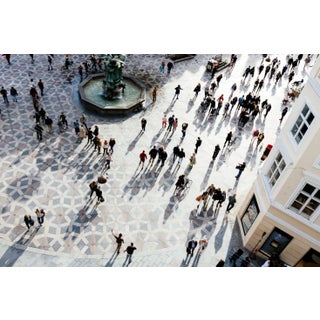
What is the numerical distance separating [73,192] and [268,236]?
10300mm

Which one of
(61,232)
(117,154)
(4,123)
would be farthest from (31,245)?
(4,123)

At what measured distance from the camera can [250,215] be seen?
1488 centimetres

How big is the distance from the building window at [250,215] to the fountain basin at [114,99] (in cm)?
1150

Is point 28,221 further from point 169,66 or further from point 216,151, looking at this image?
point 169,66

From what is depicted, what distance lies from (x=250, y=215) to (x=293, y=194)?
3.16 metres

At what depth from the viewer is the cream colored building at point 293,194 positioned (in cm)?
1102

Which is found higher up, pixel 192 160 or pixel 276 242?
pixel 192 160

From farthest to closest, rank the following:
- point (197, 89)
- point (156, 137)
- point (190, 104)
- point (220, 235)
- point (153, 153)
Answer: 1. point (197, 89)
2. point (190, 104)
3. point (156, 137)
4. point (153, 153)
5. point (220, 235)

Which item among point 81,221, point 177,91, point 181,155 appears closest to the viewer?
point 81,221

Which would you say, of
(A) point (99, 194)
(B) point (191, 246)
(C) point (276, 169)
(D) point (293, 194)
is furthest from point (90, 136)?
(D) point (293, 194)

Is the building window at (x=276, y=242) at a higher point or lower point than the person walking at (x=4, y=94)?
higher

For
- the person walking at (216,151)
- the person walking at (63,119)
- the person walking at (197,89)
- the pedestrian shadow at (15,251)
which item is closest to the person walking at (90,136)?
the person walking at (63,119)

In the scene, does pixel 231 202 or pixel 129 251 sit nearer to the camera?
pixel 129 251

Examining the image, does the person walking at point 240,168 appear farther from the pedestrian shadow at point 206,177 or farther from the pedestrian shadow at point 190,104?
the pedestrian shadow at point 190,104
